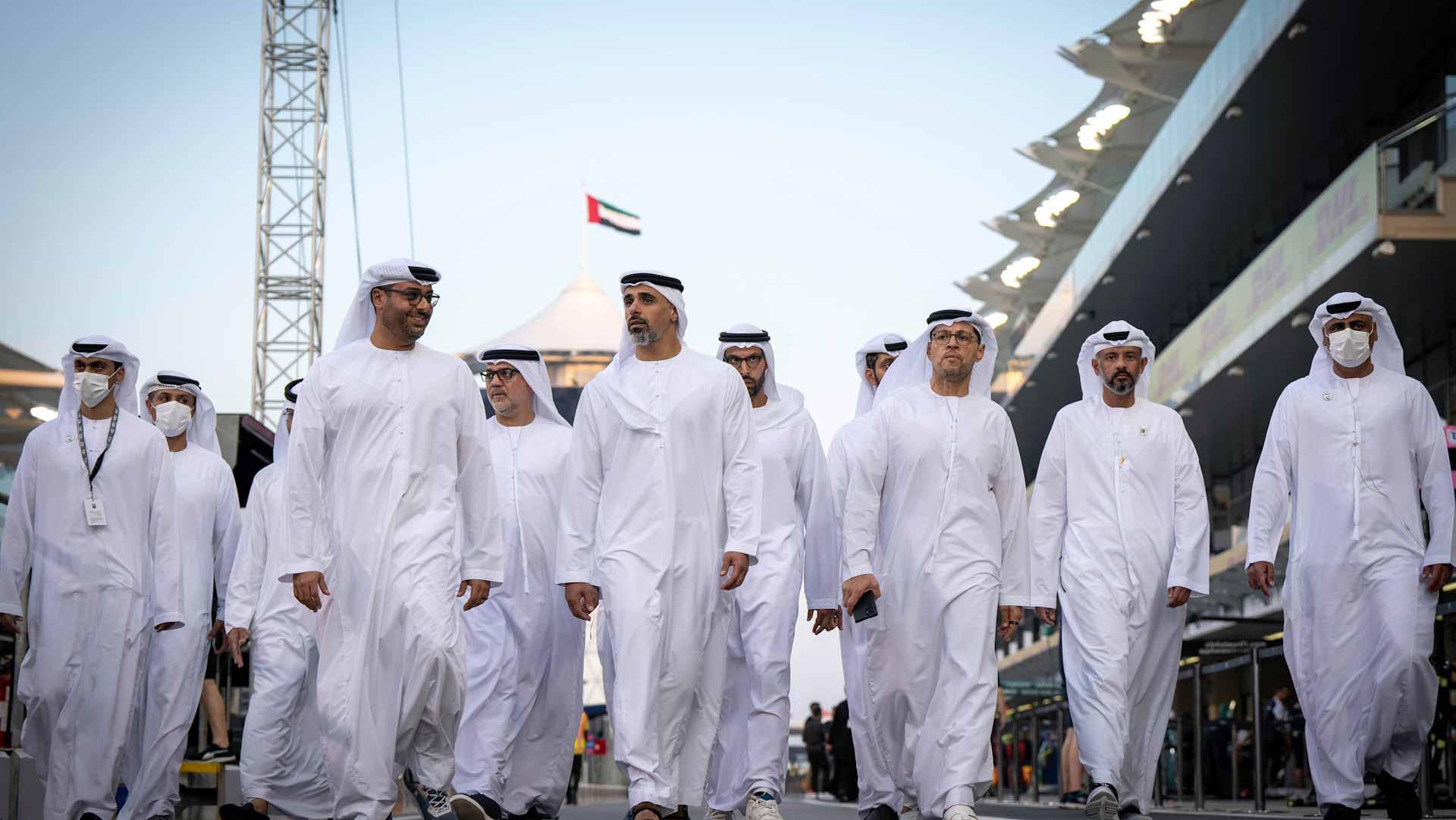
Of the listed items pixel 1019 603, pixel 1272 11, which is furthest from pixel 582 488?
pixel 1272 11

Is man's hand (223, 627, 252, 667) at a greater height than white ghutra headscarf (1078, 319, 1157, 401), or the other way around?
white ghutra headscarf (1078, 319, 1157, 401)

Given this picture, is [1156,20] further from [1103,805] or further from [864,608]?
[864,608]

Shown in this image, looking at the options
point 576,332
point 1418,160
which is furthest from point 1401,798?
point 576,332

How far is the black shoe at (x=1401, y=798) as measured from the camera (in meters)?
9.43

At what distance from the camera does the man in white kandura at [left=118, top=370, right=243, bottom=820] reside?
9.97 meters

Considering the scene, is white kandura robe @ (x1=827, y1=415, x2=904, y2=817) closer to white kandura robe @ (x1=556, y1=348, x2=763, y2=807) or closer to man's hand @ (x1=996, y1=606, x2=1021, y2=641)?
man's hand @ (x1=996, y1=606, x2=1021, y2=641)

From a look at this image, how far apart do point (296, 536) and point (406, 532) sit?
1.40ft

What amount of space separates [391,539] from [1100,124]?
3773 centimetres

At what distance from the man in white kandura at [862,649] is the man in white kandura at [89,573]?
11.1 ft

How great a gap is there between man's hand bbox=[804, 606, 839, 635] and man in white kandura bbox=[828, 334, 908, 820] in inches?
6.0

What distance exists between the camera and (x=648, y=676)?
7922mm

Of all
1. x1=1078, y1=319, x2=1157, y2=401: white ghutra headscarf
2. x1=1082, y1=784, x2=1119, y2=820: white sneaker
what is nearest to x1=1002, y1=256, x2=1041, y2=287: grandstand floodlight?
x1=1078, y1=319, x2=1157, y2=401: white ghutra headscarf

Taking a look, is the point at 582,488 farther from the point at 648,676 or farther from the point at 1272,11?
the point at 1272,11

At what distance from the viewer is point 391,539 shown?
25.5ft
